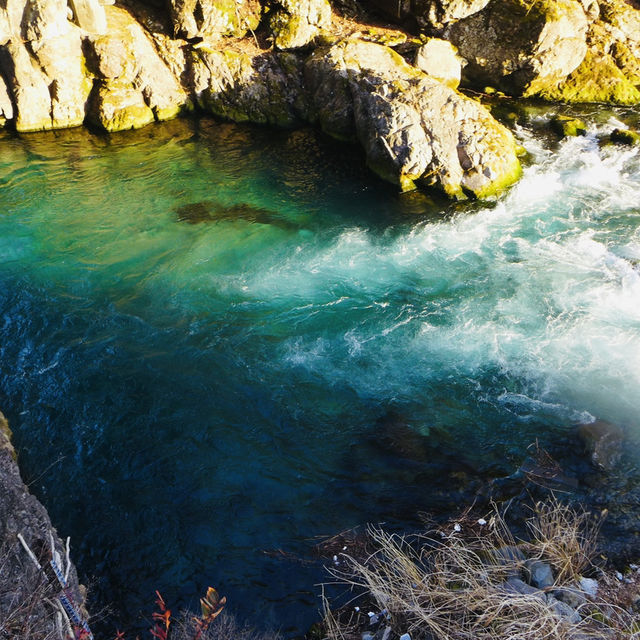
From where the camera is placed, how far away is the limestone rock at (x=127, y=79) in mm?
17141

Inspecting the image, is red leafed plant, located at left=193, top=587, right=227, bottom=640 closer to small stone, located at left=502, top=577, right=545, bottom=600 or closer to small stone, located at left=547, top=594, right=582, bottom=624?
small stone, located at left=502, top=577, right=545, bottom=600

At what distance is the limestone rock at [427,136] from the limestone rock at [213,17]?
5.26 metres

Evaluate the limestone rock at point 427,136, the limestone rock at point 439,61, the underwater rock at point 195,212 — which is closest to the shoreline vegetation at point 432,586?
the underwater rock at point 195,212

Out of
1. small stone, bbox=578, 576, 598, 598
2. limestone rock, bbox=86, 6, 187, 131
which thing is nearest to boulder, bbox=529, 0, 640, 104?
limestone rock, bbox=86, 6, 187, 131

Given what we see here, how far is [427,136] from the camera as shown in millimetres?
14406

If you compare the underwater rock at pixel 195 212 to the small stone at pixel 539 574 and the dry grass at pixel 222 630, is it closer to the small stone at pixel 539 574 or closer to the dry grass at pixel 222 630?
the dry grass at pixel 222 630

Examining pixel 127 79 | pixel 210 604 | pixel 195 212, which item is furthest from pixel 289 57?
pixel 210 604

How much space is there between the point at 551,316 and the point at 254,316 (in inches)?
226

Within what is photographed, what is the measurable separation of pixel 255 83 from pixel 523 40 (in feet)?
29.2

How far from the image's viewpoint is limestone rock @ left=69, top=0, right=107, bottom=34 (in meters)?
16.5

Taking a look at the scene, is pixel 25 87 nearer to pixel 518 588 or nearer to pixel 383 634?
pixel 383 634

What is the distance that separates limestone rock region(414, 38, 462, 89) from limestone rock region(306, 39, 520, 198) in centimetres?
172

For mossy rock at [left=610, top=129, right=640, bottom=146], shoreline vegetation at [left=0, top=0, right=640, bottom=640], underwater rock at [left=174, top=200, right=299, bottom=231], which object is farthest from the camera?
mossy rock at [left=610, top=129, right=640, bottom=146]

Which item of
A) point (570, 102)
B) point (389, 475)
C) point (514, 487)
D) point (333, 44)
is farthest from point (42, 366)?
point (570, 102)
